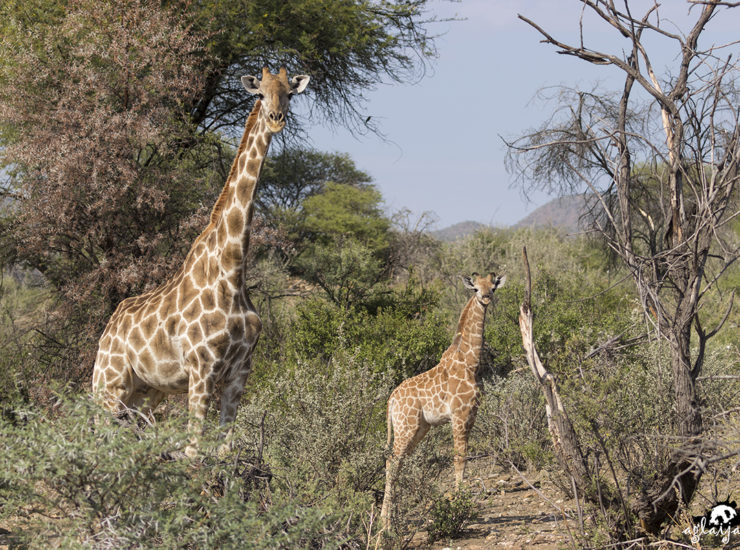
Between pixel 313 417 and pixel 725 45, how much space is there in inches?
159

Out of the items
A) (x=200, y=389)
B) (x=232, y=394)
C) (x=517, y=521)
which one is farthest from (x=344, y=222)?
(x=200, y=389)

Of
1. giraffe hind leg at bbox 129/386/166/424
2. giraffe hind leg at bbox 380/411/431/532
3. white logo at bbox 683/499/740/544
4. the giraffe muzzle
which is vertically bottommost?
white logo at bbox 683/499/740/544

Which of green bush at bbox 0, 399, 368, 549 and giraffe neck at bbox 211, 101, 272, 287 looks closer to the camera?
green bush at bbox 0, 399, 368, 549

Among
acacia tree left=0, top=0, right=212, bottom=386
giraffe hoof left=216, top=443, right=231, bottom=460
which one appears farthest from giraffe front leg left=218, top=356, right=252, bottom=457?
acacia tree left=0, top=0, right=212, bottom=386

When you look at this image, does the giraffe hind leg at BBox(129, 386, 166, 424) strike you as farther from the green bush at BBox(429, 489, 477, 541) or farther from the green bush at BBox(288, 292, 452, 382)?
the green bush at BBox(288, 292, 452, 382)

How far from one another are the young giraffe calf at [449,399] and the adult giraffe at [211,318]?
2.25 m

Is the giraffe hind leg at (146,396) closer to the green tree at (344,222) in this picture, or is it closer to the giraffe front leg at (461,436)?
the giraffe front leg at (461,436)

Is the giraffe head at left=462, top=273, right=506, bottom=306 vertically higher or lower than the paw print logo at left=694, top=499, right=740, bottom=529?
higher

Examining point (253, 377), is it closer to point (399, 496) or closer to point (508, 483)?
point (508, 483)

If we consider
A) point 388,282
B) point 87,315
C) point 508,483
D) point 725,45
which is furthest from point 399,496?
point 388,282

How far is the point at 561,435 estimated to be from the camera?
16.4 ft

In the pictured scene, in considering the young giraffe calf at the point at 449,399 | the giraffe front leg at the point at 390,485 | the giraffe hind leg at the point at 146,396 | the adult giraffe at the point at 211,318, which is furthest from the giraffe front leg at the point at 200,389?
the young giraffe calf at the point at 449,399

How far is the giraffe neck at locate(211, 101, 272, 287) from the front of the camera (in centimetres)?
531

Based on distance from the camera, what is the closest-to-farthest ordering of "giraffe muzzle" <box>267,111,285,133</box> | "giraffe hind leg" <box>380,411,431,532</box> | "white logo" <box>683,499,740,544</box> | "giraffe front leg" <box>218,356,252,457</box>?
"white logo" <box>683,499,740,544</box>, "giraffe muzzle" <box>267,111,285,133</box>, "giraffe front leg" <box>218,356,252,457</box>, "giraffe hind leg" <box>380,411,431,532</box>
